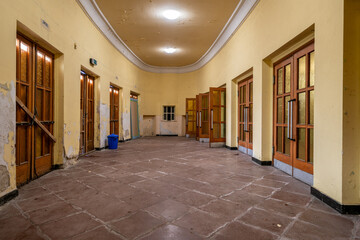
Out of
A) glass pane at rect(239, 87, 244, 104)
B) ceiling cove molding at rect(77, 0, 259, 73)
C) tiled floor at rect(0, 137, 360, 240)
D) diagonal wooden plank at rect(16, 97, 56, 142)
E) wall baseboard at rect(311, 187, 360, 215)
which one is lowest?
tiled floor at rect(0, 137, 360, 240)

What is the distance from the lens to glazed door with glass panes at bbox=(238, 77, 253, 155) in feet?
18.4

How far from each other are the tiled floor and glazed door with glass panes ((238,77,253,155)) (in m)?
2.06

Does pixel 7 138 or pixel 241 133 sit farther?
pixel 241 133

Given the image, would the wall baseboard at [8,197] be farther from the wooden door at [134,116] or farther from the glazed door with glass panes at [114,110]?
the wooden door at [134,116]

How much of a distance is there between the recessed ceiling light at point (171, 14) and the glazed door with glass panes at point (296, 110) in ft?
10.8

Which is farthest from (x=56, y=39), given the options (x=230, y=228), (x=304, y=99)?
(x=304, y=99)

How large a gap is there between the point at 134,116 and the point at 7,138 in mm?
8048

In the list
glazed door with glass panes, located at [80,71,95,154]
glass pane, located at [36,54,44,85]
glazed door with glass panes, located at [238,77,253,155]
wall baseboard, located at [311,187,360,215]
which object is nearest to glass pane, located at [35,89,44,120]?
glass pane, located at [36,54,44,85]

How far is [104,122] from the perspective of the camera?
681cm

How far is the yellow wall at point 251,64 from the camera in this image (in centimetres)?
229

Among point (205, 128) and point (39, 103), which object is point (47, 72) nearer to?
point (39, 103)

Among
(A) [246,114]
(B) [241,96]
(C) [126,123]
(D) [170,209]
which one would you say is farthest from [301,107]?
(C) [126,123]

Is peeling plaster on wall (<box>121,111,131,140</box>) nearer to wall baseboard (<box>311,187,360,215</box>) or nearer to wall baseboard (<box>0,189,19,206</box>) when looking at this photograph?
wall baseboard (<box>0,189,19,206</box>)

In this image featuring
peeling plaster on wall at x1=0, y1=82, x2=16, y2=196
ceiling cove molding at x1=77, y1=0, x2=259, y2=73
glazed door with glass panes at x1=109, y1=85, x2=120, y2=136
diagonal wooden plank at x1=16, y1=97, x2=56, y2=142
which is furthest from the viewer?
glazed door with glass panes at x1=109, y1=85, x2=120, y2=136
